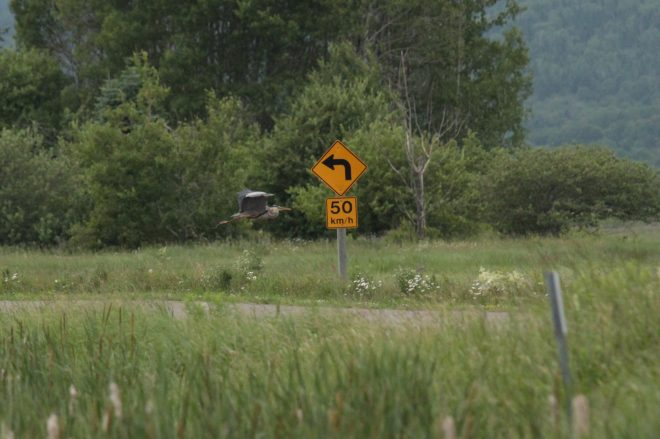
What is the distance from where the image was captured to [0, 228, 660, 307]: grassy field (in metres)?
17.8

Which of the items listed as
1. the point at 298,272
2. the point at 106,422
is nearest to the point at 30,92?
the point at 298,272

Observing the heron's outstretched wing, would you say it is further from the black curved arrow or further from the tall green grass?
the tall green grass

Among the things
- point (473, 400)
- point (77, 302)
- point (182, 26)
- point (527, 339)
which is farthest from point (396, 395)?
point (182, 26)

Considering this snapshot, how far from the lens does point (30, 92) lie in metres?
56.8

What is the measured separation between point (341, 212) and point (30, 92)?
39450mm

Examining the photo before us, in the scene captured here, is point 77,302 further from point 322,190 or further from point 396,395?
point 322,190

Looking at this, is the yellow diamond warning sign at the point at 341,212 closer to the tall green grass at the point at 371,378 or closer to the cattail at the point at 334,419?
the tall green grass at the point at 371,378

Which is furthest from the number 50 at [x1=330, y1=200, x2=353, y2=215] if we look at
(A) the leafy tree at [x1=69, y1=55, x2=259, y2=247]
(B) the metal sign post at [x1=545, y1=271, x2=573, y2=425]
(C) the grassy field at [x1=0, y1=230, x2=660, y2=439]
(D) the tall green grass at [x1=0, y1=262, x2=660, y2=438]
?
(B) the metal sign post at [x1=545, y1=271, x2=573, y2=425]

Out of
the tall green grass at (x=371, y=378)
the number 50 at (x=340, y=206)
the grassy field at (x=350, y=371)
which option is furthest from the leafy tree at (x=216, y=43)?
the tall green grass at (x=371, y=378)

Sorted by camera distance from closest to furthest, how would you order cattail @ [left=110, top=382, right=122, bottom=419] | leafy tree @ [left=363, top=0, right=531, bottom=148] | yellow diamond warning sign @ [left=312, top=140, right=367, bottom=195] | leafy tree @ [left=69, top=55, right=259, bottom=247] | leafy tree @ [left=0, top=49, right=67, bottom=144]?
cattail @ [left=110, top=382, right=122, bottom=419] < yellow diamond warning sign @ [left=312, top=140, right=367, bottom=195] < leafy tree @ [left=69, top=55, right=259, bottom=247] < leafy tree @ [left=0, top=49, right=67, bottom=144] < leafy tree @ [left=363, top=0, right=531, bottom=148]

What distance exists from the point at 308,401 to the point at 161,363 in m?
1.97

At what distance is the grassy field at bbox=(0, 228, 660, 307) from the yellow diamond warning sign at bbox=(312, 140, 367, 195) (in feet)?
5.66

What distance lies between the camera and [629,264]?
7.30 m

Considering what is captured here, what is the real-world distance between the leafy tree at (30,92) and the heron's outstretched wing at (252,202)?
29572mm
